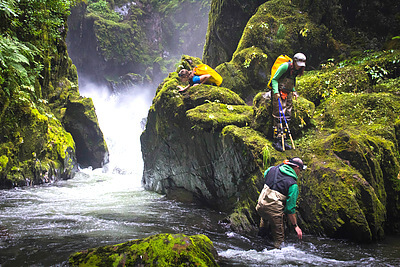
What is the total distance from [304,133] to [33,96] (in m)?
11.1

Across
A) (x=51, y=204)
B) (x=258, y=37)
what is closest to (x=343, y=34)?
(x=258, y=37)

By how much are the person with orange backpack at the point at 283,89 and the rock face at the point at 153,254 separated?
11.4 ft

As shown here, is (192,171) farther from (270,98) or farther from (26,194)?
(26,194)

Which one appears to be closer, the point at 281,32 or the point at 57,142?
the point at 281,32

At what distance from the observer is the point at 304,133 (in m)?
6.29

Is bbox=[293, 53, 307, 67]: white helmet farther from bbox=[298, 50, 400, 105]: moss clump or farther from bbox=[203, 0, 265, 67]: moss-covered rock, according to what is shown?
bbox=[203, 0, 265, 67]: moss-covered rock

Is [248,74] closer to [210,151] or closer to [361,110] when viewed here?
[210,151]

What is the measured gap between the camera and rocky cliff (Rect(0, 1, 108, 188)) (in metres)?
6.52

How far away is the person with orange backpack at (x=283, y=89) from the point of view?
5.67 m

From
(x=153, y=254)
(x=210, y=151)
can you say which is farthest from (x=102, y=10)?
(x=153, y=254)

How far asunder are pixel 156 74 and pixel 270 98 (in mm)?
37654

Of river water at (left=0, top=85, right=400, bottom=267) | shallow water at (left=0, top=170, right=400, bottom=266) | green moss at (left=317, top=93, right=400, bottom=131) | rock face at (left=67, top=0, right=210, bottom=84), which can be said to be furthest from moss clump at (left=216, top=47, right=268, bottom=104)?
rock face at (left=67, top=0, right=210, bottom=84)

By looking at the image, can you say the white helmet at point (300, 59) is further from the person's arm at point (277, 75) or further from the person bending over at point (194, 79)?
the person bending over at point (194, 79)

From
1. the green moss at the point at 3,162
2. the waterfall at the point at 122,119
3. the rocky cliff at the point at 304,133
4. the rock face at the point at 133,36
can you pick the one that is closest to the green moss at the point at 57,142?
Result: the green moss at the point at 3,162
